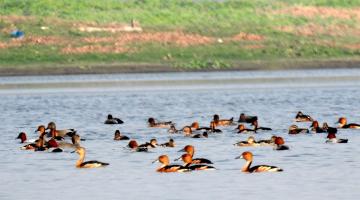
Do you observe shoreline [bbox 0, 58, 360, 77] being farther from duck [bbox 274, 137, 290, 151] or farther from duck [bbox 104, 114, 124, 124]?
duck [bbox 274, 137, 290, 151]

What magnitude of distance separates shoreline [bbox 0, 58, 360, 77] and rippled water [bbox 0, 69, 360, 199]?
0.50 meters

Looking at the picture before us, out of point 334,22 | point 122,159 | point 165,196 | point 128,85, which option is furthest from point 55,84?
point 165,196

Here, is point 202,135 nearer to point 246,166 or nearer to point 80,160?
point 80,160

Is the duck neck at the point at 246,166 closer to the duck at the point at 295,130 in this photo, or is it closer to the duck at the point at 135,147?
the duck at the point at 135,147

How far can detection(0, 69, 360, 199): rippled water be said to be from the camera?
26.1 meters

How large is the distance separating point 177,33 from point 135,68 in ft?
21.7

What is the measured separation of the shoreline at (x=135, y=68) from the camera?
64.7 metres

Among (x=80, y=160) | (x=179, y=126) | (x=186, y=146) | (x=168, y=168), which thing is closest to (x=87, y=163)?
(x=80, y=160)

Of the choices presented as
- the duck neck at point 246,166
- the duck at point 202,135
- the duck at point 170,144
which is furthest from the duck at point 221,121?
the duck neck at point 246,166

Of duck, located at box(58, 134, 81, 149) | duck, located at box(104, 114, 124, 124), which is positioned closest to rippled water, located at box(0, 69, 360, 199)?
duck, located at box(104, 114, 124, 124)

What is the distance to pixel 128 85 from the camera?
198ft

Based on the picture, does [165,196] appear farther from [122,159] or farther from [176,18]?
[176,18]

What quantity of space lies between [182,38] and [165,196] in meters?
45.2

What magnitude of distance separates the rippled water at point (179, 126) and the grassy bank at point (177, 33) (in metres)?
2.05
